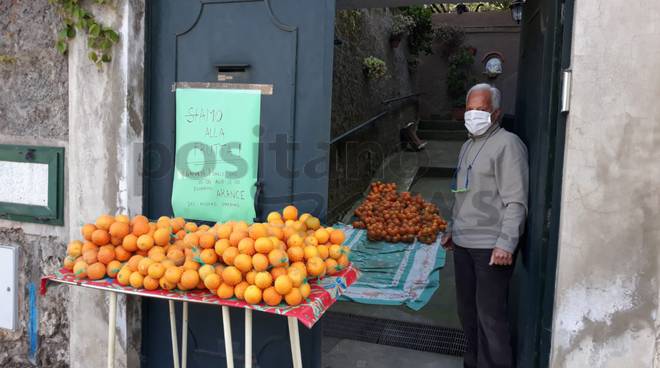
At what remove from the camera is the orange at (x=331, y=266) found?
227cm

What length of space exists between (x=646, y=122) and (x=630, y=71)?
22 centimetres

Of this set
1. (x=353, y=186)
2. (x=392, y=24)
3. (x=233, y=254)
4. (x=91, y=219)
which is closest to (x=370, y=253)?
(x=353, y=186)

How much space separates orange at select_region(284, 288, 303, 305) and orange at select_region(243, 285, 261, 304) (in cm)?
11

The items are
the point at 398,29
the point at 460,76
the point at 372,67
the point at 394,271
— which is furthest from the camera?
the point at 460,76

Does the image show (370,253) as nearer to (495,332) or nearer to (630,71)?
(495,332)

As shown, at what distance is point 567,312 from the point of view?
2166 mm

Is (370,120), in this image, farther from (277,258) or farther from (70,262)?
(277,258)

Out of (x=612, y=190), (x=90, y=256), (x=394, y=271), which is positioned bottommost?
(x=394, y=271)

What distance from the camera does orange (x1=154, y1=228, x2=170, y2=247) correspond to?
2.32 m

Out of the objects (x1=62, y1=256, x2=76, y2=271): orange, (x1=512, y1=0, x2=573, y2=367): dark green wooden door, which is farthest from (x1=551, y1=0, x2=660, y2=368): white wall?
(x1=62, y1=256, x2=76, y2=271): orange

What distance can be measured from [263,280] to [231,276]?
142 mm

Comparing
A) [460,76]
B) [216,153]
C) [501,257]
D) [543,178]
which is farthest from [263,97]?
[460,76]

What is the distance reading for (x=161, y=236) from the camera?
91.4 inches

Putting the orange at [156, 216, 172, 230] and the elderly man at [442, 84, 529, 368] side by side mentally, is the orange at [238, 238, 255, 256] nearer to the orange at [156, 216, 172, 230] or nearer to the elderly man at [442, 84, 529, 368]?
the orange at [156, 216, 172, 230]
